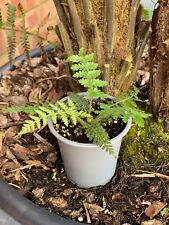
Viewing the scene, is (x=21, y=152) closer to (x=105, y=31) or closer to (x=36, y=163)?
(x=36, y=163)

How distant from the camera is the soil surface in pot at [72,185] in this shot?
97cm

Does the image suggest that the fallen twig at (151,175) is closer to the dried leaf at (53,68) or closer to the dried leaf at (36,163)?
the dried leaf at (36,163)

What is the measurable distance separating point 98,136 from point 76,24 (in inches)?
9.9

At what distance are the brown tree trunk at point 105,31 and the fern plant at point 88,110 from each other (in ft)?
0.25

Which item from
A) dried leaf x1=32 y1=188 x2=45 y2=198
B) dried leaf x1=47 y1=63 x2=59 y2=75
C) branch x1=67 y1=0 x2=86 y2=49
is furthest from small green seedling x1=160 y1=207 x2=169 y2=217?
dried leaf x1=47 y1=63 x2=59 y2=75

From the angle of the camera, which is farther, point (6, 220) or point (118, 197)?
point (118, 197)

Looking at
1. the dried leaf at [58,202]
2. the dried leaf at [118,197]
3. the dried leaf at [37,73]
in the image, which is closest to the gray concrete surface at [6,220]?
the dried leaf at [58,202]

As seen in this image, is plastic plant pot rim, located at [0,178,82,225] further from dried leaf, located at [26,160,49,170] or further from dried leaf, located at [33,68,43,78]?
dried leaf, located at [33,68,43,78]

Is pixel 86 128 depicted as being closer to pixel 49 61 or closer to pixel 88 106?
pixel 88 106

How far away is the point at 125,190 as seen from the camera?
1.01 m

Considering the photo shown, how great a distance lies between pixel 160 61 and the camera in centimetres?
98

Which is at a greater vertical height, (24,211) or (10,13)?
(10,13)

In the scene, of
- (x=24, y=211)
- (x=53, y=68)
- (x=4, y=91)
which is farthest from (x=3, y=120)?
(x=24, y=211)

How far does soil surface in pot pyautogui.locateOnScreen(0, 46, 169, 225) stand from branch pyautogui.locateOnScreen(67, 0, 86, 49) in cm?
10
